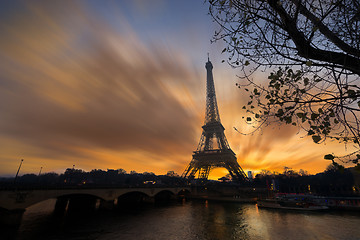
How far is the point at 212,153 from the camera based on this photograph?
6284 cm

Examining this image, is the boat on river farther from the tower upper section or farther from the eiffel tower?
the tower upper section

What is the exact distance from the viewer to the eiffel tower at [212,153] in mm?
61969

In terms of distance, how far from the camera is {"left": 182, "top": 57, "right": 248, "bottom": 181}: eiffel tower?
61969mm

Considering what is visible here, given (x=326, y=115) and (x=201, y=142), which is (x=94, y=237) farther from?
(x=201, y=142)

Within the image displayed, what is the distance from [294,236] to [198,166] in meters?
46.9

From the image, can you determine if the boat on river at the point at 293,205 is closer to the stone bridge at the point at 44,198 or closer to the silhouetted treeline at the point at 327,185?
the silhouetted treeline at the point at 327,185

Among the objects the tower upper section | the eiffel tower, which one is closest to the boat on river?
the eiffel tower

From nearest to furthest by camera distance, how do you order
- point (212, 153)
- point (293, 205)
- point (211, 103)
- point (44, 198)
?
1. point (44, 198)
2. point (293, 205)
3. point (212, 153)
4. point (211, 103)

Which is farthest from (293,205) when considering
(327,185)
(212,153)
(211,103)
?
(327,185)

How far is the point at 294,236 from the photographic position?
1859 cm

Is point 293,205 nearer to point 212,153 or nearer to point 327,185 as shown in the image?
point 212,153

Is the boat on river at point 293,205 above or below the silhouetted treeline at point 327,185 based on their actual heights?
below

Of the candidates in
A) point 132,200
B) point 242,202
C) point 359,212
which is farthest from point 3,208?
point 359,212

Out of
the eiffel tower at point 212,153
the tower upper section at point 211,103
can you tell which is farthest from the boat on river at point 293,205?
the tower upper section at point 211,103
